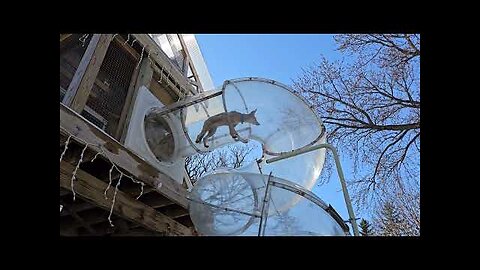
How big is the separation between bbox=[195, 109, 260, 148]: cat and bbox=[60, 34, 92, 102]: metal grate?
1.30 m

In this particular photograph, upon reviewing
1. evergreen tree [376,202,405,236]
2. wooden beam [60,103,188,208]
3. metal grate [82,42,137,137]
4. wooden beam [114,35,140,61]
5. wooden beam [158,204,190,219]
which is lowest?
wooden beam [158,204,190,219]

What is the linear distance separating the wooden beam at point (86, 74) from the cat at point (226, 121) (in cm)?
115

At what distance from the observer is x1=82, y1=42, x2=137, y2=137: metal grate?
10.8 feet

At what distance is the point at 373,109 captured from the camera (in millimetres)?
6016

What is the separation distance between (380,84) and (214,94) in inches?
138

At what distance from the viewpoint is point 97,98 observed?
331 centimetres

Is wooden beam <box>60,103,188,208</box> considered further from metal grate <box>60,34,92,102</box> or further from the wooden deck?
metal grate <box>60,34,92,102</box>

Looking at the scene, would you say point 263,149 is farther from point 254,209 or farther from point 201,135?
point 254,209

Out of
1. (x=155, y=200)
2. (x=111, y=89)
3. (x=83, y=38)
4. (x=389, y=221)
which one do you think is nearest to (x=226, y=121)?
(x=155, y=200)

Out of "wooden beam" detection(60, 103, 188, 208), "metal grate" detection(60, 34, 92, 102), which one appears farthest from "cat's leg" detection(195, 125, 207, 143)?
"metal grate" detection(60, 34, 92, 102)
